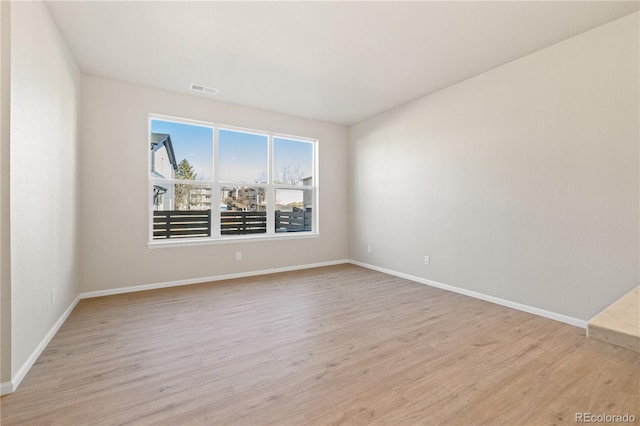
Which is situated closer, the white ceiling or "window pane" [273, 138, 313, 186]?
the white ceiling

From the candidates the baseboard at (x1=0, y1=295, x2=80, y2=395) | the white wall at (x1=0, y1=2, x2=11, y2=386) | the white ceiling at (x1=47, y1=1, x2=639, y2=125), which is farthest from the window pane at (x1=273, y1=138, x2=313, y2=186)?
the white wall at (x1=0, y1=2, x2=11, y2=386)

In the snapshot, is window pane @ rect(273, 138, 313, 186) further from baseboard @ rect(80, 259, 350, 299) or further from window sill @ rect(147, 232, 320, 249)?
baseboard @ rect(80, 259, 350, 299)

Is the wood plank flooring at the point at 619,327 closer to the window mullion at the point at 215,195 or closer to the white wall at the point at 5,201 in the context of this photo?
the white wall at the point at 5,201

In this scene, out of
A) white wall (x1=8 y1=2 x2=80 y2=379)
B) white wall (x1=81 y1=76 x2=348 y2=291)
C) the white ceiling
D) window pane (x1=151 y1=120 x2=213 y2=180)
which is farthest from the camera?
window pane (x1=151 y1=120 x2=213 y2=180)

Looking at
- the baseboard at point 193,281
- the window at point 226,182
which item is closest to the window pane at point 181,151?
the window at point 226,182

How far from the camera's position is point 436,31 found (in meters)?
2.61

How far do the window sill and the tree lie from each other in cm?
51

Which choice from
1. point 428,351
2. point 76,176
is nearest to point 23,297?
point 76,176

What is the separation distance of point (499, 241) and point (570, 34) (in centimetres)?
213

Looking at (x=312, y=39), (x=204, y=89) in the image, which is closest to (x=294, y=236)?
(x=204, y=89)

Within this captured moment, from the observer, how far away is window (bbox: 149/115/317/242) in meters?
4.06

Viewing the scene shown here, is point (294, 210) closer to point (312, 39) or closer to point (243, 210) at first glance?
point (243, 210)

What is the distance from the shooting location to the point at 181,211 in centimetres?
415

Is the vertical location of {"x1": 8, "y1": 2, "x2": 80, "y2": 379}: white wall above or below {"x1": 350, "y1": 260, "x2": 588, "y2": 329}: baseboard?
above
